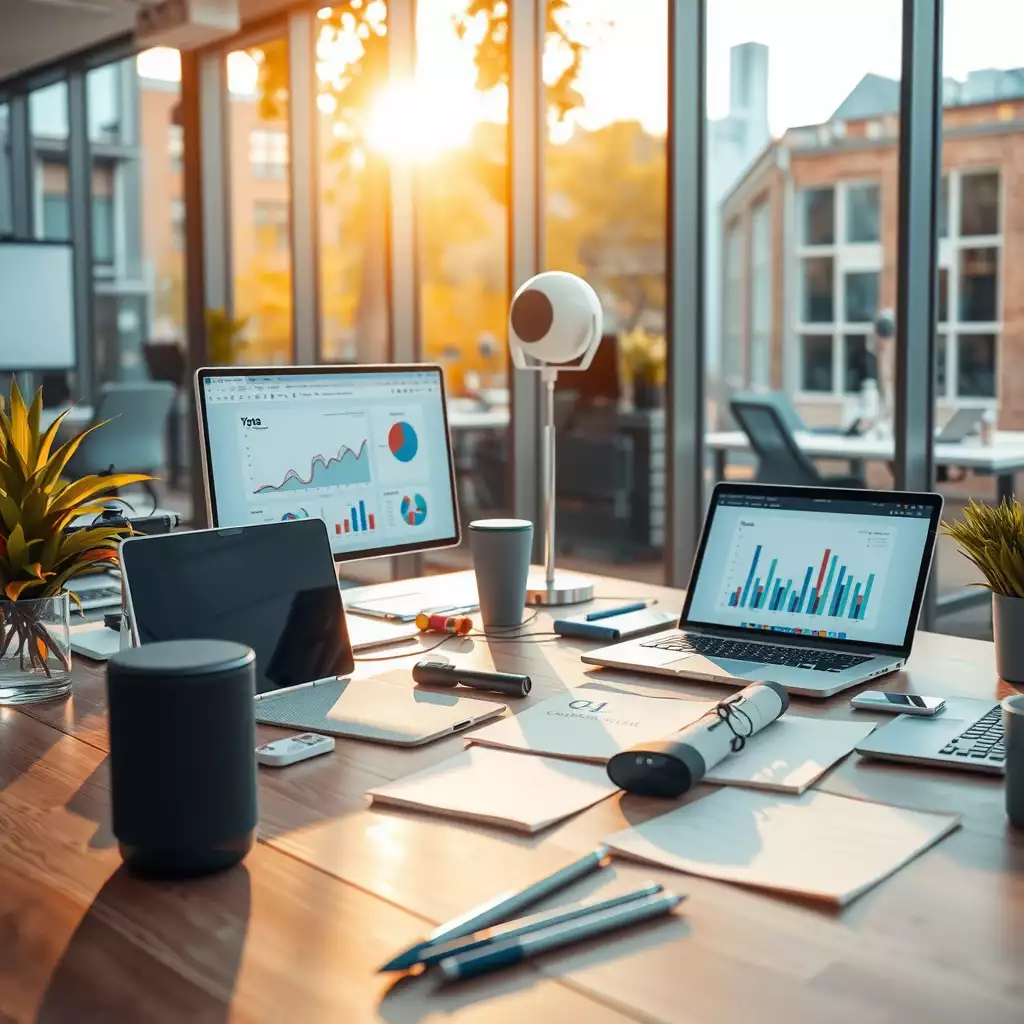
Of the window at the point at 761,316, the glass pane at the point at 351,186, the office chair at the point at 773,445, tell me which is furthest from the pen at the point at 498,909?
the glass pane at the point at 351,186

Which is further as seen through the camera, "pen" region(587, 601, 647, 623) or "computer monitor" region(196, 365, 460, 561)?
"pen" region(587, 601, 647, 623)

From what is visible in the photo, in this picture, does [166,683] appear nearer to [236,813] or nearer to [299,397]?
[236,813]

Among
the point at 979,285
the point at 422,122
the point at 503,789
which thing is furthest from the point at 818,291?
the point at 503,789

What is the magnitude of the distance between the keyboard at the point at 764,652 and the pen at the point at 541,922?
761 mm

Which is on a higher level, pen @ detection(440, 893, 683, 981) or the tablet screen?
the tablet screen

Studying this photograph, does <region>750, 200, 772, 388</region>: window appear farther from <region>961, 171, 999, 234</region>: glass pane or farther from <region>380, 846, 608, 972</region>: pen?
<region>380, 846, 608, 972</region>: pen

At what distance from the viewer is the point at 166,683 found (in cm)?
96

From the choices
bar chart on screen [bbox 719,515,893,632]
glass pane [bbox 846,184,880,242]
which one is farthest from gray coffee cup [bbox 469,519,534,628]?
glass pane [bbox 846,184,880,242]

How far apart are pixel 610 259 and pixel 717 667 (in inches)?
172

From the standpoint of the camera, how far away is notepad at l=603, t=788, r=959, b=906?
3.31 feet

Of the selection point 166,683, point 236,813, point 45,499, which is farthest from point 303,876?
point 45,499

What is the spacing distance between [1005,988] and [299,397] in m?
1.46

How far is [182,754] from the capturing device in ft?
3.22

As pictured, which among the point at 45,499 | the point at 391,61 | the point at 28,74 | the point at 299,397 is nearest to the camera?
the point at 45,499
